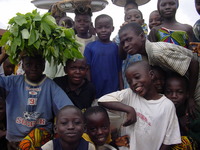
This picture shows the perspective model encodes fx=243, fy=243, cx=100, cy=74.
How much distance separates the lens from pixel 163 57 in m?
2.69

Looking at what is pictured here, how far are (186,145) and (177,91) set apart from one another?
631 millimetres

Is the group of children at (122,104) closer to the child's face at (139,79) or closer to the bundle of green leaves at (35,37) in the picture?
the child's face at (139,79)

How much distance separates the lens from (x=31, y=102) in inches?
109

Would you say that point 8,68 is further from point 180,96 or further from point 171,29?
point 180,96

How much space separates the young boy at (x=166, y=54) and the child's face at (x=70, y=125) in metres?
1.06

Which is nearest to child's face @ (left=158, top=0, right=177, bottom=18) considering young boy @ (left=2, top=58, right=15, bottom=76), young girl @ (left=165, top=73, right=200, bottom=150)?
young girl @ (left=165, top=73, right=200, bottom=150)

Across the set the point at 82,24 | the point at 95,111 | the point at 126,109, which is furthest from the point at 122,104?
the point at 82,24

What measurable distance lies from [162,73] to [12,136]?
6.30 ft

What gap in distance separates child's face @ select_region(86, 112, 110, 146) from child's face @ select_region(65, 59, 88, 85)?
60 cm

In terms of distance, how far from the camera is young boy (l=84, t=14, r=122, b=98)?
3.54 m

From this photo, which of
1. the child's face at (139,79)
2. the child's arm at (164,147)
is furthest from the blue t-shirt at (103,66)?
the child's arm at (164,147)

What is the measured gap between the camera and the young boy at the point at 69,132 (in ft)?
7.65

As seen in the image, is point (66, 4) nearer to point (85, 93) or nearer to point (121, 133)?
point (85, 93)

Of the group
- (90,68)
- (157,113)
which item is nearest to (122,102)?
(157,113)
